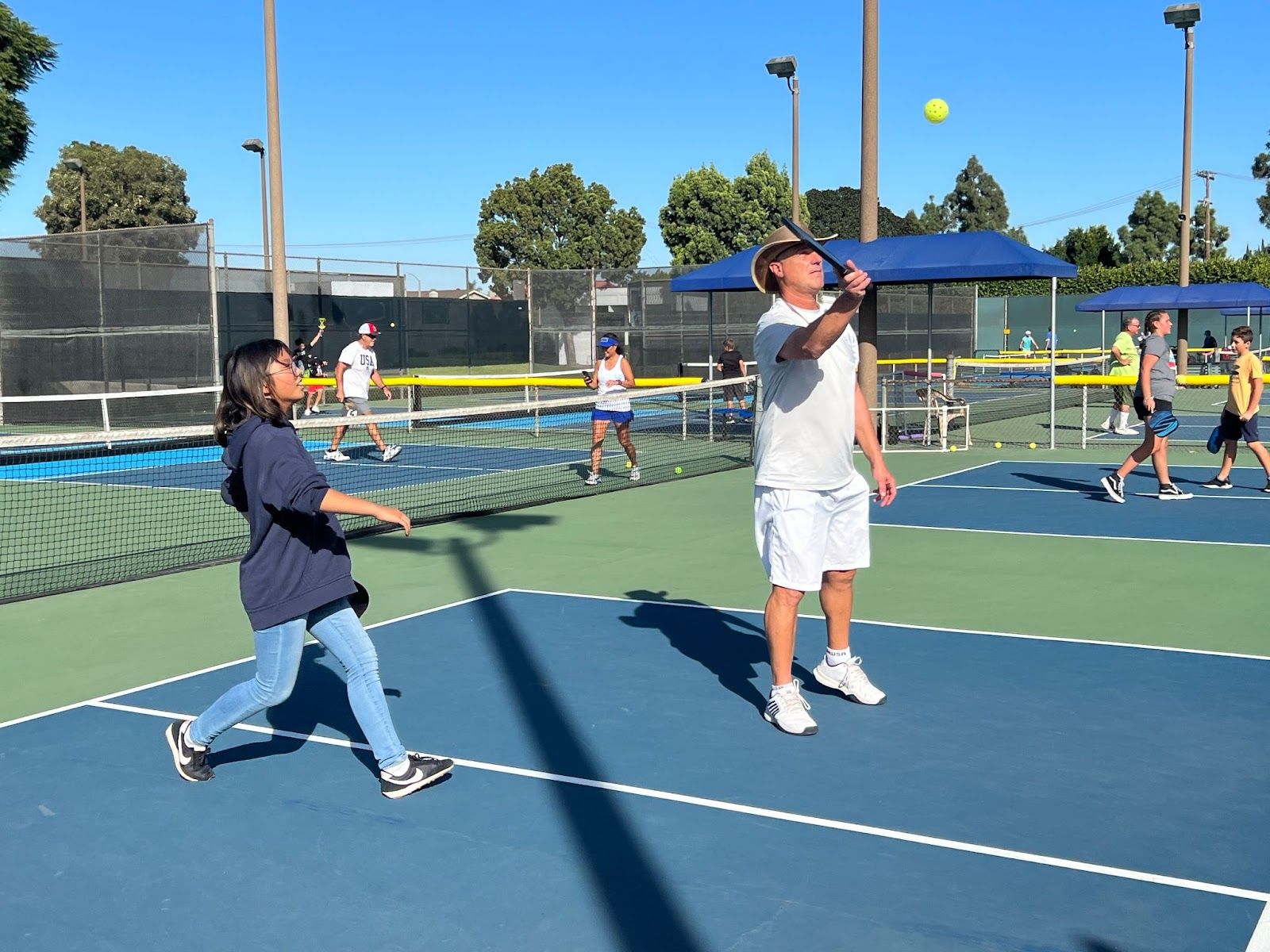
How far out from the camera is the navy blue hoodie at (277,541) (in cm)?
468

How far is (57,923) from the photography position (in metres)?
3.96

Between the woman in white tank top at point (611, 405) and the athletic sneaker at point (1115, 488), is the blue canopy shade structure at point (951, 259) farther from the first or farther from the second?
the athletic sneaker at point (1115, 488)

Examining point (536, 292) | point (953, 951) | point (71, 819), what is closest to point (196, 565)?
point (71, 819)

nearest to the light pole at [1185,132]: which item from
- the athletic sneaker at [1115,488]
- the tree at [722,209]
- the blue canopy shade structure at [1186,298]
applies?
the blue canopy shade structure at [1186,298]

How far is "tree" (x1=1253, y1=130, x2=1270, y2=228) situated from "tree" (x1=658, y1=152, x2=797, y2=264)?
3156 cm

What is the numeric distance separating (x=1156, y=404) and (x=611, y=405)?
17.7 feet

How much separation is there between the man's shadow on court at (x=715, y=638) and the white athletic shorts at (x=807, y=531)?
742 mm

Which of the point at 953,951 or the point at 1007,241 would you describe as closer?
the point at 953,951

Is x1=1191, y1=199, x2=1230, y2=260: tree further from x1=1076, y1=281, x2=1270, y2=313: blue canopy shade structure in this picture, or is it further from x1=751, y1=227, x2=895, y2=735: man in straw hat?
x1=751, y1=227, x2=895, y2=735: man in straw hat

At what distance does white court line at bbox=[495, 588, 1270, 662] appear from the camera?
6883mm

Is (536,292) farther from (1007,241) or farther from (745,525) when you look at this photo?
(745,525)

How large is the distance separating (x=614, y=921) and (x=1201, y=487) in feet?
37.1

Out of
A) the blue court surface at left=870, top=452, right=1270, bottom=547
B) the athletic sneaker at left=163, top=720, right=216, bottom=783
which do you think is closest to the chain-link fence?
the blue court surface at left=870, top=452, right=1270, bottom=547

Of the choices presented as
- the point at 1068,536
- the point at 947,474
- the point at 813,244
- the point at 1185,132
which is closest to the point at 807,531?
the point at 813,244
